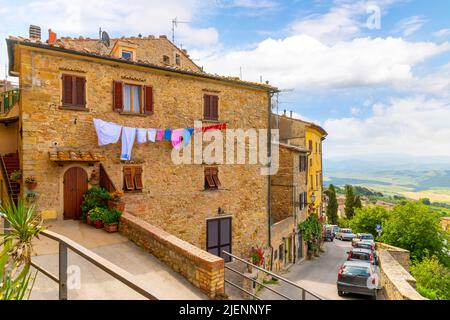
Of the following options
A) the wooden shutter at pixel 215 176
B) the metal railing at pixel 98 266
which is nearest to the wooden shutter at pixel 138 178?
the wooden shutter at pixel 215 176

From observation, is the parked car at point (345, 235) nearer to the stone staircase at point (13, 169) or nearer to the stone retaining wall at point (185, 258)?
the stone retaining wall at point (185, 258)

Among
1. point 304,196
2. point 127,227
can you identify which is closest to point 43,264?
point 127,227

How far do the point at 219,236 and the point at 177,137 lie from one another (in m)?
5.61

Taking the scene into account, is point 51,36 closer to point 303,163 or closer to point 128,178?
point 128,178

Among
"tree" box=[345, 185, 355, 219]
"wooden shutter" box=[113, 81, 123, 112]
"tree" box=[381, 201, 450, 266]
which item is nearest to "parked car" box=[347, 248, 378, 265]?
"tree" box=[381, 201, 450, 266]

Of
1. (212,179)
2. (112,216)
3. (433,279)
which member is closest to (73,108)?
(112,216)

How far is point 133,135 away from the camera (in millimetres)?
12508

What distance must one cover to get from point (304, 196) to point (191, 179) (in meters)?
14.5

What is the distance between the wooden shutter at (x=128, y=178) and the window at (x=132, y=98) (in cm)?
254

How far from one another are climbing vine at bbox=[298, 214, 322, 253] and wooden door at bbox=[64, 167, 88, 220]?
1787 cm

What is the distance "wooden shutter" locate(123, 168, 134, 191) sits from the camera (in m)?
12.8

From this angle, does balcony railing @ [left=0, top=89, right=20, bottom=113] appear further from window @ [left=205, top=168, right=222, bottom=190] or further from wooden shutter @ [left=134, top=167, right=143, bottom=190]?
window @ [left=205, top=168, right=222, bottom=190]
